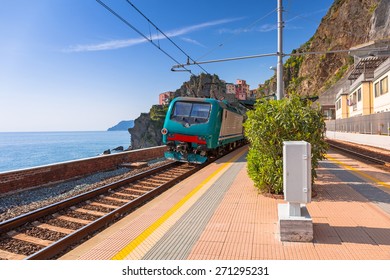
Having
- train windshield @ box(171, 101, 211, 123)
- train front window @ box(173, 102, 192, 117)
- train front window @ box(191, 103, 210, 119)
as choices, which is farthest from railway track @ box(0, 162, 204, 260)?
train front window @ box(173, 102, 192, 117)

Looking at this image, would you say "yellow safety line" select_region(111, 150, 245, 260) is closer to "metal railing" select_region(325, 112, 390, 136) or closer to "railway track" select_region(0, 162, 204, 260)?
"railway track" select_region(0, 162, 204, 260)

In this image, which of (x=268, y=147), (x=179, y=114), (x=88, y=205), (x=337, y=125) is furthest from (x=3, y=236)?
(x=337, y=125)

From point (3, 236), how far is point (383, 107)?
1195 inches

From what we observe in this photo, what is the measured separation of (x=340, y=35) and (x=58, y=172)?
7994 cm

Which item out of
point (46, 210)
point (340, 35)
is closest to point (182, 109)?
point (46, 210)

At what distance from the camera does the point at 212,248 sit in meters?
3.94

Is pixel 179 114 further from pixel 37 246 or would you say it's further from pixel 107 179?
pixel 37 246

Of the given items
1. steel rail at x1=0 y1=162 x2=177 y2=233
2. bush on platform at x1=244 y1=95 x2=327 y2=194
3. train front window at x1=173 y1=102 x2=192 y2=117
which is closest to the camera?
steel rail at x1=0 y1=162 x2=177 y2=233

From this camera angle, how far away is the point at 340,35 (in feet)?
242

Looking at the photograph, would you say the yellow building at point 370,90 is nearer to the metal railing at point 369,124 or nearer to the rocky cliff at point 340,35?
the metal railing at point 369,124

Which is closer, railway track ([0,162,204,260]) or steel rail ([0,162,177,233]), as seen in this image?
railway track ([0,162,204,260])

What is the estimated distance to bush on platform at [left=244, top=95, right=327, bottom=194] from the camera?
6.22m

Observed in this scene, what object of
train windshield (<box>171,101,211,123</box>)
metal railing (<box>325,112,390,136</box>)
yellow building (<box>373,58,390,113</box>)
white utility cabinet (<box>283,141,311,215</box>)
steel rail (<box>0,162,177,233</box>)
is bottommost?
steel rail (<box>0,162,177,233</box>)

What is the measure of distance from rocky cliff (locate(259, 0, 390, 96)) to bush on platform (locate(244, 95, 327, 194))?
206 ft
